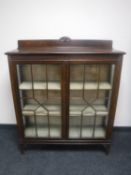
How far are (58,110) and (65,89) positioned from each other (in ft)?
0.83

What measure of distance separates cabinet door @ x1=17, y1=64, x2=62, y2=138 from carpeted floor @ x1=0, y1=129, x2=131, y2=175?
236mm

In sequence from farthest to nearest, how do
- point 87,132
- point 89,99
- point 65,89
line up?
point 87,132
point 89,99
point 65,89

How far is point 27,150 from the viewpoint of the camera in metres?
1.77

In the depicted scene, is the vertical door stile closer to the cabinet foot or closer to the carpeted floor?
the carpeted floor

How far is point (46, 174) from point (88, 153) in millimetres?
500

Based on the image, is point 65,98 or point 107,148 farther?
point 107,148

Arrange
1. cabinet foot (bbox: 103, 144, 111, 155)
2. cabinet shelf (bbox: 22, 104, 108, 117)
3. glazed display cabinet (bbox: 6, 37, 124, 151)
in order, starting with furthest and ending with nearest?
cabinet foot (bbox: 103, 144, 111, 155)
cabinet shelf (bbox: 22, 104, 108, 117)
glazed display cabinet (bbox: 6, 37, 124, 151)

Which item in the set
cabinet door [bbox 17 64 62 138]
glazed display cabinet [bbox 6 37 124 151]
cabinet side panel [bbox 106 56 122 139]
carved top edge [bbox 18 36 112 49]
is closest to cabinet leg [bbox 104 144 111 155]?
glazed display cabinet [bbox 6 37 124 151]

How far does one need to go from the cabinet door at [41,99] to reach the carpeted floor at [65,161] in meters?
0.24

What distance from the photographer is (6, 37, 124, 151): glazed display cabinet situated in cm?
134

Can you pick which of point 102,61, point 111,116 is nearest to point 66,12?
point 102,61

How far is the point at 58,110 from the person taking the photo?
1.55m

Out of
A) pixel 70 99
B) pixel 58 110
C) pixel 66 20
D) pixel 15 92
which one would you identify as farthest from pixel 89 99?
pixel 66 20

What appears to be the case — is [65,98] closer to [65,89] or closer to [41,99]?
[65,89]
